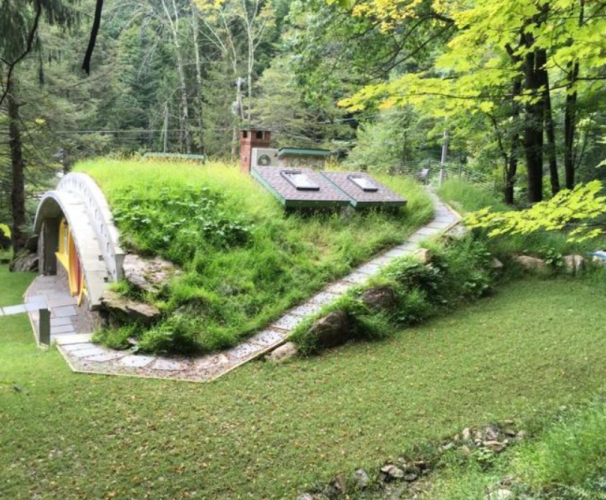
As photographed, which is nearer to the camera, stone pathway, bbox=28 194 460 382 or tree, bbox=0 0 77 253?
tree, bbox=0 0 77 253

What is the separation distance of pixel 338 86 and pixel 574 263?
224 inches

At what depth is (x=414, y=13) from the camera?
27.1ft

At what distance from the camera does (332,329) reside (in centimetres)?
543

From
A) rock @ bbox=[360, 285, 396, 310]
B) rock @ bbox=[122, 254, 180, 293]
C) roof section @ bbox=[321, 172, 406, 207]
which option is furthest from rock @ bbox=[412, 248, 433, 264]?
rock @ bbox=[122, 254, 180, 293]

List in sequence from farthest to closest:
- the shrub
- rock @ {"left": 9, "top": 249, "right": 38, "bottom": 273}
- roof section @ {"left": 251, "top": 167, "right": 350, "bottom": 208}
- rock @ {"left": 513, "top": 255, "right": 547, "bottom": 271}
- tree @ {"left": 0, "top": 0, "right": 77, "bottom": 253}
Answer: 1. rock @ {"left": 9, "top": 249, "right": 38, "bottom": 273}
2. roof section @ {"left": 251, "top": 167, "right": 350, "bottom": 208}
3. rock @ {"left": 513, "top": 255, "right": 547, "bottom": 271}
4. the shrub
5. tree @ {"left": 0, "top": 0, "right": 77, "bottom": 253}

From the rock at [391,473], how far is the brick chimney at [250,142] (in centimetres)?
771

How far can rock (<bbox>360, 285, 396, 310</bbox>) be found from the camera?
5896 millimetres

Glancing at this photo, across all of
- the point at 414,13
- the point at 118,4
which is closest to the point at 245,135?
the point at 414,13

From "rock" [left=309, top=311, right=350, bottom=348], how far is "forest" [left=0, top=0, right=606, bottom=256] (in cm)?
225

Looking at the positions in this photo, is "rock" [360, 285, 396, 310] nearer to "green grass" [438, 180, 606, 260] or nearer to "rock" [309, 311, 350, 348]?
"rock" [309, 311, 350, 348]

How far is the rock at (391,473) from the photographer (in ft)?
11.0

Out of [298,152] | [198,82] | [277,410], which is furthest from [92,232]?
[198,82]

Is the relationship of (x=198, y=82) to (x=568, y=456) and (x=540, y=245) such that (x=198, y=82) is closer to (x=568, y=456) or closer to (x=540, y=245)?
(x=540, y=245)

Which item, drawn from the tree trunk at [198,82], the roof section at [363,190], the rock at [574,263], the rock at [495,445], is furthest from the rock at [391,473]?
the tree trunk at [198,82]
